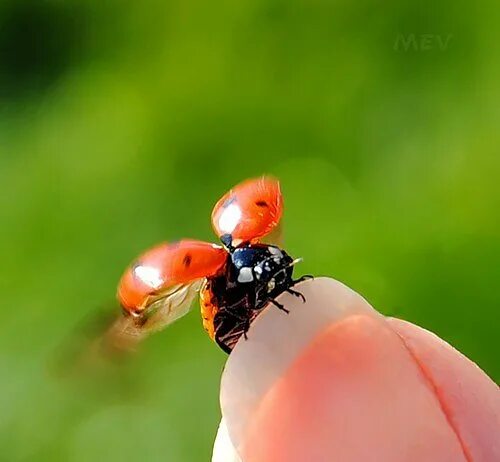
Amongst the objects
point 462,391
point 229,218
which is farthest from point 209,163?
point 462,391

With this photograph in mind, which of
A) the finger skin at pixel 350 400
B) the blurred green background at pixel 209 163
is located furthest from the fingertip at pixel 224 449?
the blurred green background at pixel 209 163

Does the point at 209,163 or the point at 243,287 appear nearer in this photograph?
the point at 243,287

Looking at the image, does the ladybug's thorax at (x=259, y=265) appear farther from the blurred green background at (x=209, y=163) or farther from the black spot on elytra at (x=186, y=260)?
the blurred green background at (x=209, y=163)

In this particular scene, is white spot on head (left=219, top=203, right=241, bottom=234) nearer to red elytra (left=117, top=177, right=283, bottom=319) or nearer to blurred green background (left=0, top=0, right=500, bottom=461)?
red elytra (left=117, top=177, right=283, bottom=319)

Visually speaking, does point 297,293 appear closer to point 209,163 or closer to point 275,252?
point 275,252

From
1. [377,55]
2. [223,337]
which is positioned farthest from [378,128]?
[223,337]

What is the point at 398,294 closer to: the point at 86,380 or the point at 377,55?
the point at 377,55

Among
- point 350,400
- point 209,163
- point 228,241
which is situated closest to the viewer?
point 350,400
